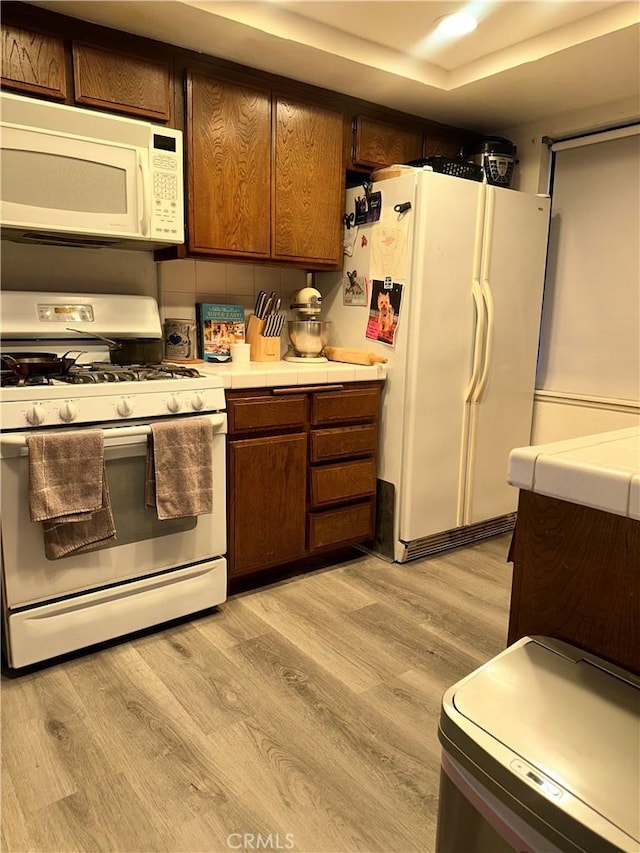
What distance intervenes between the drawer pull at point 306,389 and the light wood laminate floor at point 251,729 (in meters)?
0.85

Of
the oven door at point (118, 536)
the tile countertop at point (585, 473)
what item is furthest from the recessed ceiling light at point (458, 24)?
the tile countertop at point (585, 473)

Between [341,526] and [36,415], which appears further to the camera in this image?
[341,526]

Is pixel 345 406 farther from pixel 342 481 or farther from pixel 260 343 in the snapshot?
pixel 260 343

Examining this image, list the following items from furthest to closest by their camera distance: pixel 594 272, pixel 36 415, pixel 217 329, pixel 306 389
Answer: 1. pixel 594 272
2. pixel 217 329
3. pixel 306 389
4. pixel 36 415

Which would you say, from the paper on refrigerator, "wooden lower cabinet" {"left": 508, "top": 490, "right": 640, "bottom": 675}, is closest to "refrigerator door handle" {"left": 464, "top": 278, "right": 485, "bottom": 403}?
the paper on refrigerator

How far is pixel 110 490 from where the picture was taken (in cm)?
193

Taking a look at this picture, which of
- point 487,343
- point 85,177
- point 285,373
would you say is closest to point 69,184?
point 85,177

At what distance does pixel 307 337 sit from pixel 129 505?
124 cm

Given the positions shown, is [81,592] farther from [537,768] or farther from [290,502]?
[537,768]

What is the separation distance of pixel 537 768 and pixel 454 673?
4.18ft

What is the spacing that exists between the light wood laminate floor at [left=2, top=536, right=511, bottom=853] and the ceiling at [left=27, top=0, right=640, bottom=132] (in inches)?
Answer: 85.4

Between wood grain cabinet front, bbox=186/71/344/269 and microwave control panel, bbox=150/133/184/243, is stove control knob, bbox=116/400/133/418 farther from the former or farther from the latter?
wood grain cabinet front, bbox=186/71/344/269

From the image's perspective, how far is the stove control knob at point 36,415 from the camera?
1754mm

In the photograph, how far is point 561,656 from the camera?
2.96ft
